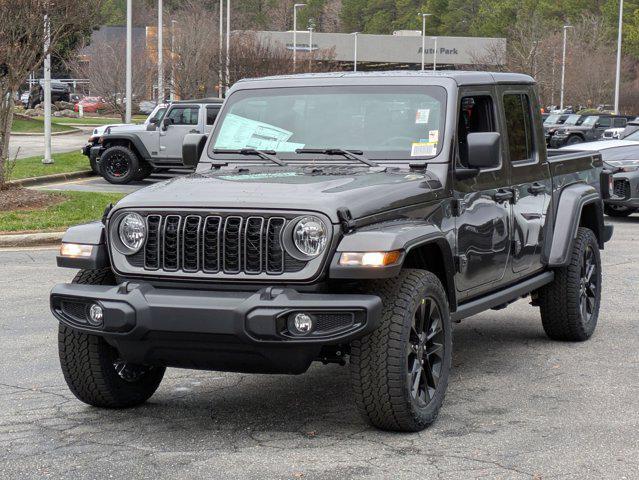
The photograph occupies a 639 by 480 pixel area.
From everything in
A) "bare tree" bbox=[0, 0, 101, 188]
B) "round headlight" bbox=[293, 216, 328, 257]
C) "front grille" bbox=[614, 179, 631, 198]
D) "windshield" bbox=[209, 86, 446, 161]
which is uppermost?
"bare tree" bbox=[0, 0, 101, 188]

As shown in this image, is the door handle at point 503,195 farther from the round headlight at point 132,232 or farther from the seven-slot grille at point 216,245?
the round headlight at point 132,232

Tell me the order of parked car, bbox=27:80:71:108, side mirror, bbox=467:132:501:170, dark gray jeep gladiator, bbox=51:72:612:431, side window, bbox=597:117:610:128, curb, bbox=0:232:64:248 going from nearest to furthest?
dark gray jeep gladiator, bbox=51:72:612:431
side mirror, bbox=467:132:501:170
curb, bbox=0:232:64:248
side window, bbox=597:117:610:128
parked car, bbox=27:80:71:108

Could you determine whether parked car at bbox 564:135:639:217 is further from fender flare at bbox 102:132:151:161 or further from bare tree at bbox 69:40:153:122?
bare tree at bbox 69:40:153:122

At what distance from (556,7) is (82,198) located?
88.7m

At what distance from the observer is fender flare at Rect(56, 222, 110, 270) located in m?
6.02

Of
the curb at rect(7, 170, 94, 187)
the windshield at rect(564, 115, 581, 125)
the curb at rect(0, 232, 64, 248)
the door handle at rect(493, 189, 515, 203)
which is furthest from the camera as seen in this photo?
the windshield at rect(564, 115, 581, 125)

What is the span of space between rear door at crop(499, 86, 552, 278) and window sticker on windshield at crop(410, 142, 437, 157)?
97 centimetres

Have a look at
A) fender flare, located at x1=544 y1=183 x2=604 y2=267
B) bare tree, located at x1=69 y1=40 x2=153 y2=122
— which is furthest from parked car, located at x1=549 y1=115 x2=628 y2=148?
fender flare, located at x1=544 y1=183 x2=604 y2=267

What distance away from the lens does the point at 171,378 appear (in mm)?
7352

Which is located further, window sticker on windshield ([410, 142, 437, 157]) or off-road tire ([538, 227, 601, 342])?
off-road tire ([538, 227, 601, 342])

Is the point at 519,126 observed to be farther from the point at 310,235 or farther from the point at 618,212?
the point at 618,212

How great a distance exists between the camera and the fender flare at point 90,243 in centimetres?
602

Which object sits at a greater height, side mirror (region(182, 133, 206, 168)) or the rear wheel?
side mirror (region(182, 133, 206, 168))

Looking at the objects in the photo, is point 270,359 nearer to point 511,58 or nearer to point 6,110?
point 6,110
